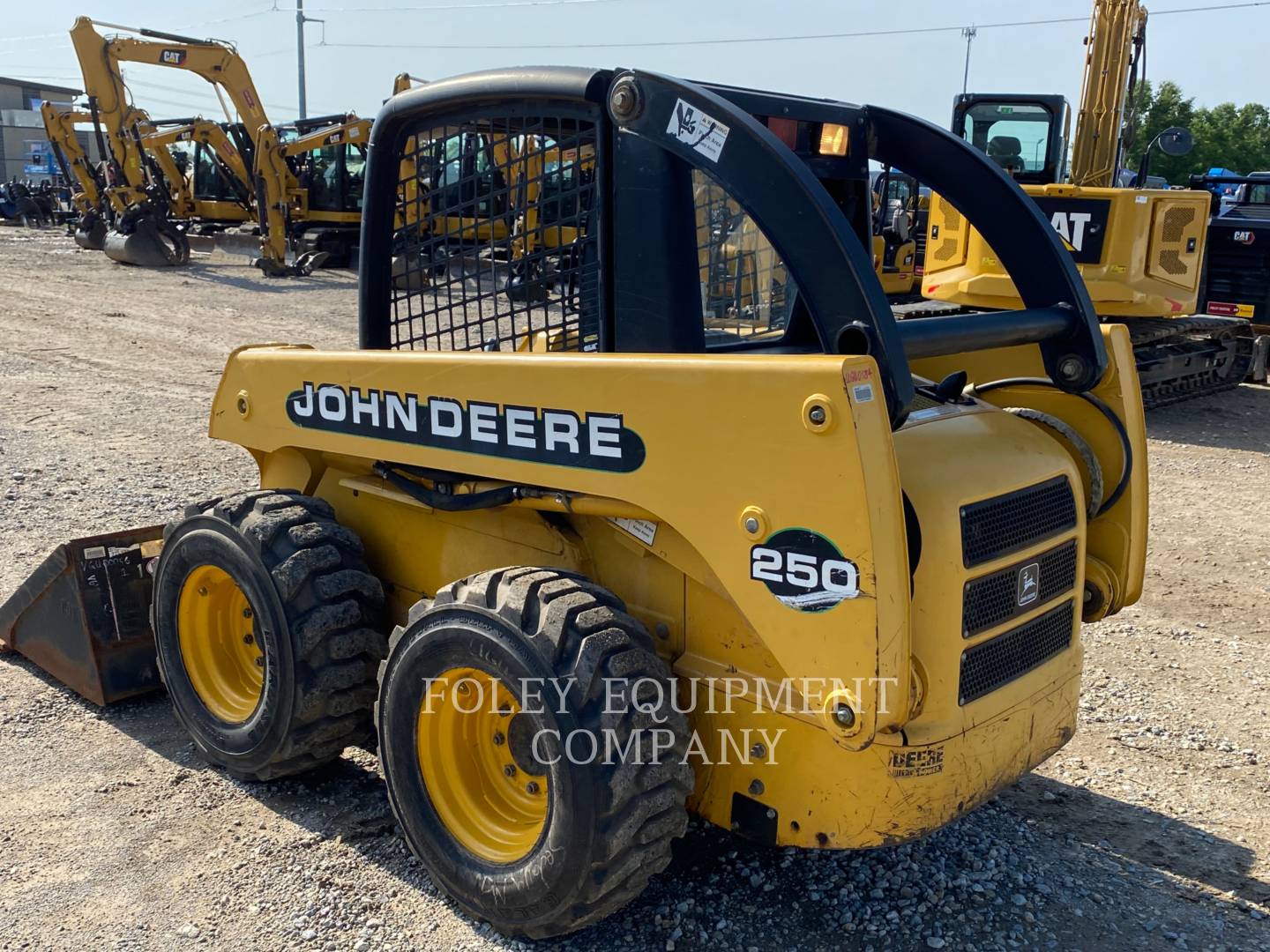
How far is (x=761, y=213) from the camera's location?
2.54 metres

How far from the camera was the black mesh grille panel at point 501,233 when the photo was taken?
295 centimetres

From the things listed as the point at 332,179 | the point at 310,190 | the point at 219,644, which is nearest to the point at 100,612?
the point at 219,644

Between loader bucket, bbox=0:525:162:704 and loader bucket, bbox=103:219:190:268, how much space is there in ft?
59.4

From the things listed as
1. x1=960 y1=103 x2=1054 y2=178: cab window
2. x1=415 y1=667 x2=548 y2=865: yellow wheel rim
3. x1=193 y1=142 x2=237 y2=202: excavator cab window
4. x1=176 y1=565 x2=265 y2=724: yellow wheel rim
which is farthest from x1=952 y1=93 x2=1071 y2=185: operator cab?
x1=193 y1=142 x2=237 y2=202: excavator cab window

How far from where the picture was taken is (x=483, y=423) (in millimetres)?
2975

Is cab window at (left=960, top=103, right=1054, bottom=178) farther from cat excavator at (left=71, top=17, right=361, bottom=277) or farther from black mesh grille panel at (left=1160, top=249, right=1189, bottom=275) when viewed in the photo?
cat excavator at (left=71, top=17, right=361, bottom=277)

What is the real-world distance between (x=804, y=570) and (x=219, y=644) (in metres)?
2.40

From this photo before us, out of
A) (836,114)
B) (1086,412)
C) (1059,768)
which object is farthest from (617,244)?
(1059,768)

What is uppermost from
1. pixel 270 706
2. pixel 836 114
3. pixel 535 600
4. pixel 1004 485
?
pixel 836 114

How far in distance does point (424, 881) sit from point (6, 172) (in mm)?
65241

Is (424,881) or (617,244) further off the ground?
(617,244)

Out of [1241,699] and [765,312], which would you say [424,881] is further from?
[1241,699]

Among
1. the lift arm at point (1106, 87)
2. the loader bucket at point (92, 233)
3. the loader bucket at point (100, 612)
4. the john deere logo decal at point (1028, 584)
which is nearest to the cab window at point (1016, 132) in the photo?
the lift arm at point (1106, 87)

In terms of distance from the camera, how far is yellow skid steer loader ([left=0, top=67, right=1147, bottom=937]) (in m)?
2.43
